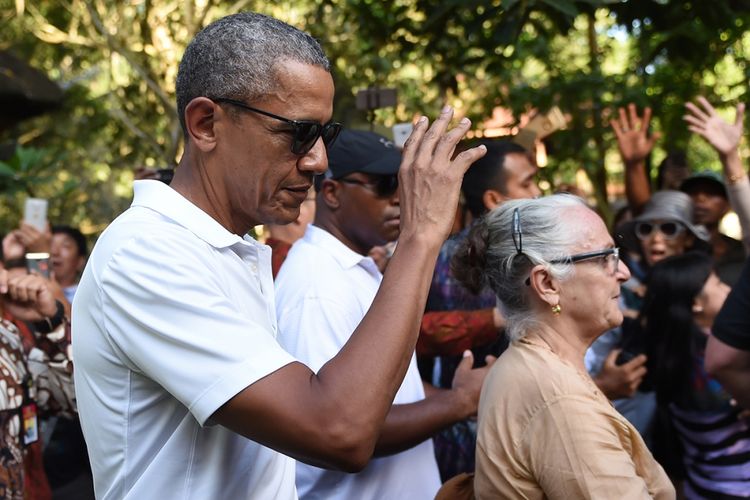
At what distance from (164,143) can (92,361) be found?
8.77 metres

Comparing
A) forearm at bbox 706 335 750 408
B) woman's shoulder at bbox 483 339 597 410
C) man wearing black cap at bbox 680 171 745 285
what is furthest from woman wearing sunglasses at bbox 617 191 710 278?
woman's shoulder at bbox 483 339 597 410

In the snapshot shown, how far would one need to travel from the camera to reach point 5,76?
31.8ft

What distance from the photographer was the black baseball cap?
3416mm

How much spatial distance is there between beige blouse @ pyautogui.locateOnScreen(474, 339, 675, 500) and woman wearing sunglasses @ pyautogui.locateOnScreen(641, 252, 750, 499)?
1.50 metres

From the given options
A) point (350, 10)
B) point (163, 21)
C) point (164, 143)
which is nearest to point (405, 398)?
point (350, 10)

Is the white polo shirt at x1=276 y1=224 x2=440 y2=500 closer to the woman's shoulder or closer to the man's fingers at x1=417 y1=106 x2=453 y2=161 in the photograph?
the woman's shoulder

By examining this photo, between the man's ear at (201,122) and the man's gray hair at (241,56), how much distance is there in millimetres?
27

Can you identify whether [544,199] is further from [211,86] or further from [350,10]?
[350,10]

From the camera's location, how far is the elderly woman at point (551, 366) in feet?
7.52

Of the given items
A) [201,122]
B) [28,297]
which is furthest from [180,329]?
[28,297]

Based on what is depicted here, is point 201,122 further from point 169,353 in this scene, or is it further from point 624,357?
point 624,357

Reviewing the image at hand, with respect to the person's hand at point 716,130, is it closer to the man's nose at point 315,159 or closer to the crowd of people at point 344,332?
the crowd of people at point 344,332

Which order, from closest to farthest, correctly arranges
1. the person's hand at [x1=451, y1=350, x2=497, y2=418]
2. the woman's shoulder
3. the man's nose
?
the man's nose < the woman's shoulder < the person's hand at [x1=451, y1=350, x2=497, y2=418]

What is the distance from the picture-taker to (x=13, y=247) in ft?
16.4
